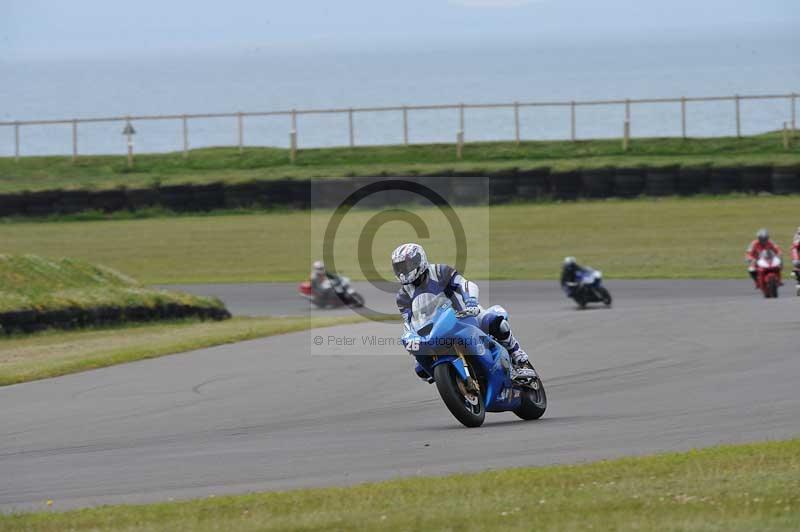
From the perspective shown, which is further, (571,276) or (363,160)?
(363,160)

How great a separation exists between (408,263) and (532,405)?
179cm

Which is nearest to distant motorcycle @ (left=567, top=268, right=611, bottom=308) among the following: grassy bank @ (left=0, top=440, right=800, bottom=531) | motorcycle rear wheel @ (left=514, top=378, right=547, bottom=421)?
motorcycle rear wheel @ (left=514, top=378, right=547, bottom=421)

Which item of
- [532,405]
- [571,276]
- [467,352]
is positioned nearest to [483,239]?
[571,276]

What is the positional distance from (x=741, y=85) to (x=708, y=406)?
630 ft

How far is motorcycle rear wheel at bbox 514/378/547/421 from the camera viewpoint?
36.0 feet

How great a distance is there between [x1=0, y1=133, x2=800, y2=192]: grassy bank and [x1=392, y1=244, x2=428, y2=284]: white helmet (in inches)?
1295

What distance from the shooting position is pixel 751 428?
988 cm

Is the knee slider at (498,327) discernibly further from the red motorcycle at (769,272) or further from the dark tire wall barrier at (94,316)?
the red motorcycle at (769,272)

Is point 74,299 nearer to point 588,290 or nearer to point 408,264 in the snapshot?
point 588,290

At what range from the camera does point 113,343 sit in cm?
1819

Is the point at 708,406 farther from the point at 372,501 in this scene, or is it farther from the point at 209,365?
the point at 209,365

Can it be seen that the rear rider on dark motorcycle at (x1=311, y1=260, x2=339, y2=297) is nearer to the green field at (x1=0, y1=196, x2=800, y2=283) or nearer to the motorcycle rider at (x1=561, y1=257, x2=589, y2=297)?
the motorcycle rider at (x1=561, y1=257, x2=589, y2=297)

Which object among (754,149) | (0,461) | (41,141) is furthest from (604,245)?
(41,141)

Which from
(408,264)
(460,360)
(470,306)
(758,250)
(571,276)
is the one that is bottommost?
(571,276)
